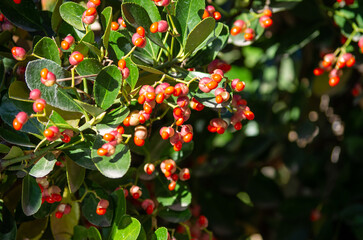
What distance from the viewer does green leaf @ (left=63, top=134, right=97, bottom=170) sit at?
0.76 metres

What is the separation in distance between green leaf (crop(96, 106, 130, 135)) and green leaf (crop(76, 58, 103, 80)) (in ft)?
0.23

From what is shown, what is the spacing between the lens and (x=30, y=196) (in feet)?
2.50

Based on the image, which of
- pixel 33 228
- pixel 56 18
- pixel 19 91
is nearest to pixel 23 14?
pixel 56 18

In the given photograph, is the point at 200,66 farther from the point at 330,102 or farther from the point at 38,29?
the point at 330,102

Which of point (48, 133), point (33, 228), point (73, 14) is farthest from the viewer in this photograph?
point (33, 228)

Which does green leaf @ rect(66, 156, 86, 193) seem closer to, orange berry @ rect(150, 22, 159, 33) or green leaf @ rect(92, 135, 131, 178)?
green leaf @ rect(92, 135, 131, 178)

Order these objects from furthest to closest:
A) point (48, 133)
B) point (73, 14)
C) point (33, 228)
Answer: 1. point (33, 228)
2. point (73, 14)
3. point (48, 133)

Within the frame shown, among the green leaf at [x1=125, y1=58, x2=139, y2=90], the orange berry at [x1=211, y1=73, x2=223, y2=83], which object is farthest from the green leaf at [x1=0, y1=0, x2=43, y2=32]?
the orange berry at [x1=211, y1=73, x2=223, y2=83]

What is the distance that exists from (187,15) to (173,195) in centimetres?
37

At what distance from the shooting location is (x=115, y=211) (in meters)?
0.85

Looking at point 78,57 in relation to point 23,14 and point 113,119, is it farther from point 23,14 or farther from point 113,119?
point 23,14

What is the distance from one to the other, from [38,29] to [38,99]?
249mm

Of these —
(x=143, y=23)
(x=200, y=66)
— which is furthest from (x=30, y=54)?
(x=200, y=66)

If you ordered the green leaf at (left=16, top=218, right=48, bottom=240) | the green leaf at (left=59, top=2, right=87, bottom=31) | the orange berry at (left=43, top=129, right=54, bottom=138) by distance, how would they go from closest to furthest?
the orange berry at (left=43, top=129, right=54, bottom=138), the green leaf at (left=59, top=2, right=87, bottom=31), the green leaf at (left=16, top=218, right=48, bottom=240)
